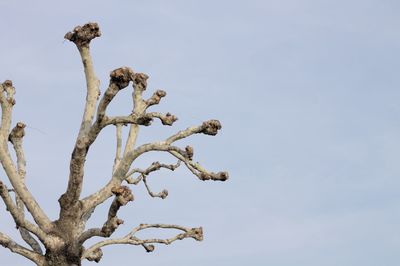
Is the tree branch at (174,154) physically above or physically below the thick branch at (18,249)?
above

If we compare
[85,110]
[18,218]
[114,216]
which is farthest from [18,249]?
[85,110]

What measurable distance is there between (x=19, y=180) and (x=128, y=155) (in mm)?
2220

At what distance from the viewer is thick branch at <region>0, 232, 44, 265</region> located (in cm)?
1294

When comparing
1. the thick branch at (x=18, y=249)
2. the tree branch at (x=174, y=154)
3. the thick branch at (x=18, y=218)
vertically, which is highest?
the tree branch at (x=174, y=154)

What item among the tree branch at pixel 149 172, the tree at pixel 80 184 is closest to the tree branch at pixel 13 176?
the tree at pixel 80 184

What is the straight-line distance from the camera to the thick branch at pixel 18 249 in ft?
42.4

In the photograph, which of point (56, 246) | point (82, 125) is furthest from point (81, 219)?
point (82, 125)

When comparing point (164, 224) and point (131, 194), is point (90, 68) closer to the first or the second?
point (131, 194)

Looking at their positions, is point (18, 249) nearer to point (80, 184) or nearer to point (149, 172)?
point (80, 184)

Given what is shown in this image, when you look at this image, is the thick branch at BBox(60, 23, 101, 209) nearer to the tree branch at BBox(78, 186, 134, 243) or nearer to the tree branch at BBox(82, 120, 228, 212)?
the tree branch at BBox(82, 120, 228, 212)

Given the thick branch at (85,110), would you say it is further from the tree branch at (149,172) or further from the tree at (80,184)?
the tree branch at (149,172)

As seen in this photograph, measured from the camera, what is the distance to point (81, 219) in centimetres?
1311

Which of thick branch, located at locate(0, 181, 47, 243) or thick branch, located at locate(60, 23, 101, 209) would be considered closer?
thick branch, located at locate(60, 23, 101, 209)

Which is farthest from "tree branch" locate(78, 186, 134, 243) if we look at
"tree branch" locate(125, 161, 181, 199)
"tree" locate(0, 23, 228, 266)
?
"tree branch" locate(125, 161, 181, 199)
